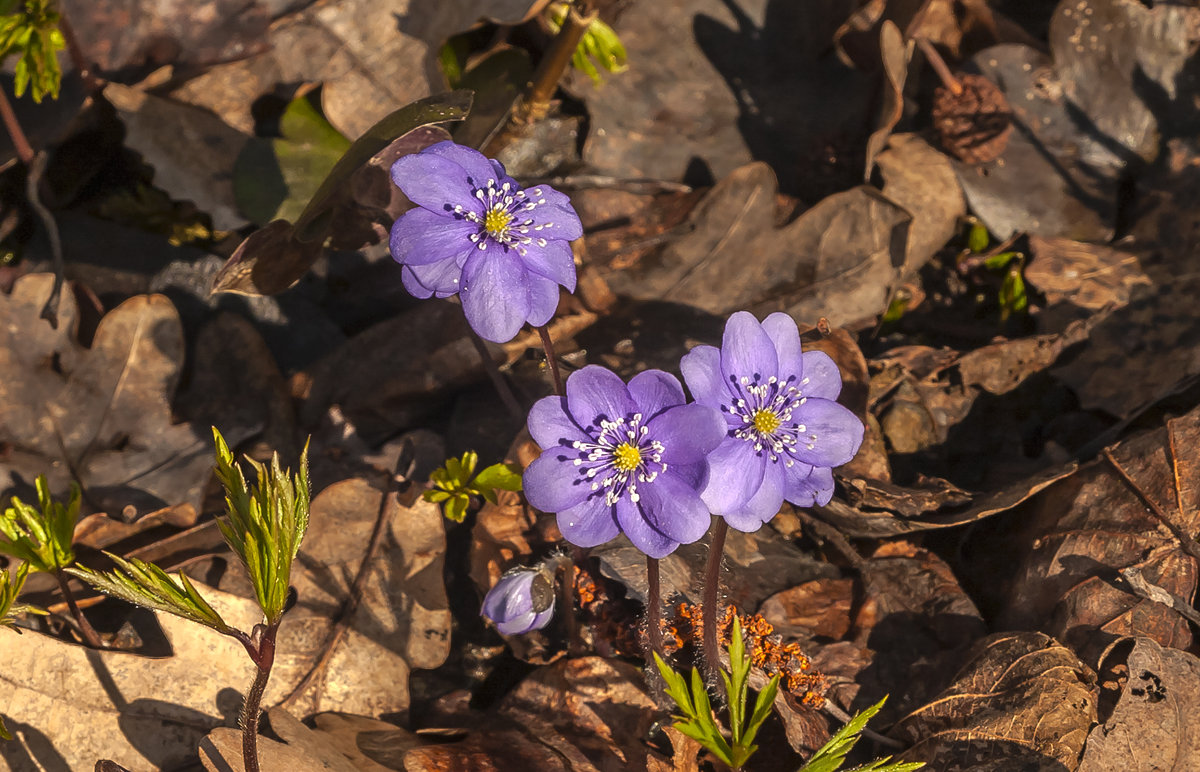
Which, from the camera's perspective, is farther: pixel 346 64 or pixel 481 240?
pixel 346 64

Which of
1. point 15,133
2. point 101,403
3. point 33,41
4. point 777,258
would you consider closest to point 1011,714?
point 777,258

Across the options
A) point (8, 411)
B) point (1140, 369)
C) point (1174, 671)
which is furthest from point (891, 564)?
point (8, 411)

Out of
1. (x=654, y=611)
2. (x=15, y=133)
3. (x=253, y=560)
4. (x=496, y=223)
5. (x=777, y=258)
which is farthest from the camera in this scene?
(x=15, y=133)

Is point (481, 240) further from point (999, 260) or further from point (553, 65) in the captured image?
point (999, 260)

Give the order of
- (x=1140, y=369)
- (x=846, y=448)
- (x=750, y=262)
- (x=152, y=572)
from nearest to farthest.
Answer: (x=152, y=572) < (x=846, y=448) < (x=1140, y=369) < (x=750, y=262)

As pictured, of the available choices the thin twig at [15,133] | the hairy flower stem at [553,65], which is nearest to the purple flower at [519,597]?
the hairy flower stem at [553,65]

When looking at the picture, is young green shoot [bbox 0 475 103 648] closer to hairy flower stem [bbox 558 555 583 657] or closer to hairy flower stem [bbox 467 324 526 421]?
hairy flower stem [bbox 467 324 526 421]

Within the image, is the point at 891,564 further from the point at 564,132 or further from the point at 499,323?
the point at 564,132
